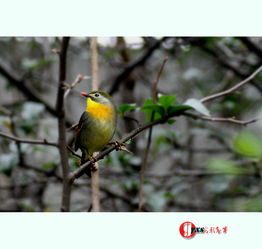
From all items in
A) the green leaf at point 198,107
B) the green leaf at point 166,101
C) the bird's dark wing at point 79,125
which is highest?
the green leaf at point 166,101

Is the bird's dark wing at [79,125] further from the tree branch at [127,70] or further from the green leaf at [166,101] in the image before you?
the tree branch at [127,70]

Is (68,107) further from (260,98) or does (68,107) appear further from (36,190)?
(260,98)

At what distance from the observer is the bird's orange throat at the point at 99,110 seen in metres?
0.46

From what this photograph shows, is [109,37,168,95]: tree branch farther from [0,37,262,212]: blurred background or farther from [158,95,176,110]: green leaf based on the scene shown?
[158,95,176,110]: green leaf

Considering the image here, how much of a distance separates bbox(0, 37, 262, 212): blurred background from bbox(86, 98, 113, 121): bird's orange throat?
0.37 metres

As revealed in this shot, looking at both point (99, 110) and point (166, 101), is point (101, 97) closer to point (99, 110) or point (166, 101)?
point (99, 110)

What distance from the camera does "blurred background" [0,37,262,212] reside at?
3.36 ft

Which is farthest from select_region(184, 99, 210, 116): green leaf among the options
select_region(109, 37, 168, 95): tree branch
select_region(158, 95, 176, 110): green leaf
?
select_region(109, 37, 168, 95): tree branch
